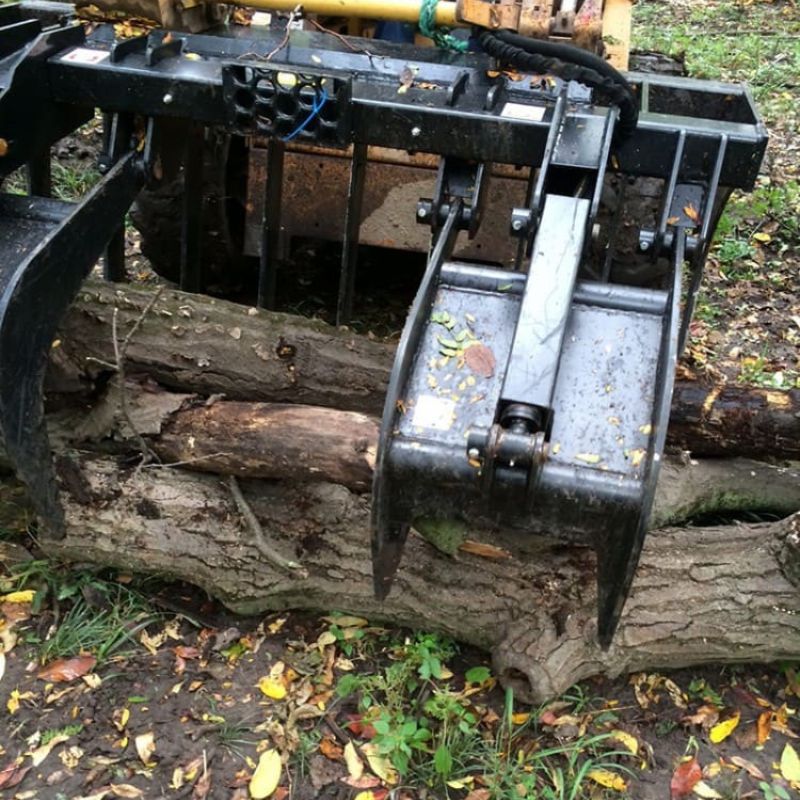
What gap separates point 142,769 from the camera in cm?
238

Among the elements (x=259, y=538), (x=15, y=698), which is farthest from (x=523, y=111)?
(x=15, y=698)

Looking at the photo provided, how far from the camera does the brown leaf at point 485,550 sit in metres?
2.67

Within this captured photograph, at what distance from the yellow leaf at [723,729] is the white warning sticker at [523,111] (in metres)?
1.74

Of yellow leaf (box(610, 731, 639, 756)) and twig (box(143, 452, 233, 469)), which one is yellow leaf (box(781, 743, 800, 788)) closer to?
yellow leaf (box(610, 731, 639, 756))

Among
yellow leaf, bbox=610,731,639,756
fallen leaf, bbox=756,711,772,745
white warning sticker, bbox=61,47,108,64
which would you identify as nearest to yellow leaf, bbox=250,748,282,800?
yellow leaf, bbox=610,731,639,756

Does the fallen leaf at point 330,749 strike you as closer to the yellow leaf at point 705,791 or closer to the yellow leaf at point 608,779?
the yellow leaf at point 608,779

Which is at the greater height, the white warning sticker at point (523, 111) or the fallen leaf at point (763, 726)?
the white warning sticker at point (523, 111)

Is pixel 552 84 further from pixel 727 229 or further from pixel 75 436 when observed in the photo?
pixel 727 229

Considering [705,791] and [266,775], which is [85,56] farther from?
[705,791]

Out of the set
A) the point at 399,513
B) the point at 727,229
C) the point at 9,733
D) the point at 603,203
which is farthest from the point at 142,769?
the point at 727,229

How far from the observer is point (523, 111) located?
109 inches

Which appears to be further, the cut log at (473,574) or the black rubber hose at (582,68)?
the black rubber hose at (582,68)

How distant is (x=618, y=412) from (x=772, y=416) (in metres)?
1.26

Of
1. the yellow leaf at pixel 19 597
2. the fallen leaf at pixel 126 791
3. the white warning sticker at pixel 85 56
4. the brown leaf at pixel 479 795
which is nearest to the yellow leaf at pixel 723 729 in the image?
the brown leaf at pixel 479 795
